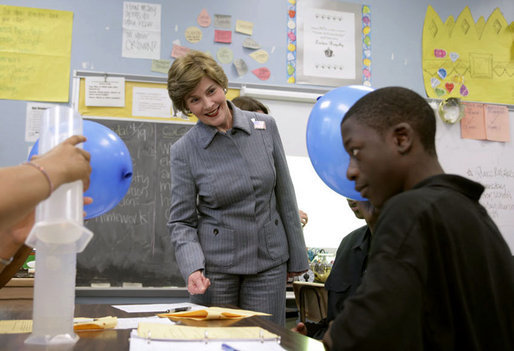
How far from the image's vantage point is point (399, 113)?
0.81 metres

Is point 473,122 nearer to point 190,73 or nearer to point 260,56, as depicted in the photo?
point 260,56

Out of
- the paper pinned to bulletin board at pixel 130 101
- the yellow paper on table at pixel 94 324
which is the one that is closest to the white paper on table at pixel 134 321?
the yellow paper on table at pixel 94 324

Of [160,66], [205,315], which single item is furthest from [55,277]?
[160,66]

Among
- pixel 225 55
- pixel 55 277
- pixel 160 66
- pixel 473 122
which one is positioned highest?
pixel 225 55

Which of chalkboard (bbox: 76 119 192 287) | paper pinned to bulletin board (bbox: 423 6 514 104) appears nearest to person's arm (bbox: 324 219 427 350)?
chalkboard (bbox: 76 119 192 287)

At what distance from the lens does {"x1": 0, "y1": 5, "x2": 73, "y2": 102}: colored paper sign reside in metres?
2.95

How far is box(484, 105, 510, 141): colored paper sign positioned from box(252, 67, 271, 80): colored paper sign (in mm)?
1540

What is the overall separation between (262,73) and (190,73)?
1.61 metres

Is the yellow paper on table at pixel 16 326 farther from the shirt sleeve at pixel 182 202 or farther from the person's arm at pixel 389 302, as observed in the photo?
the person's arm at pixel 389 302

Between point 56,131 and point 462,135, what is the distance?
3115mm

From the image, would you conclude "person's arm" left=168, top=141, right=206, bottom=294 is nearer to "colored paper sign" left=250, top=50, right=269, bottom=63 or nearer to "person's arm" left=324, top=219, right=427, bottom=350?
"person's arm" left=324, top=219, right=427, bottom=350

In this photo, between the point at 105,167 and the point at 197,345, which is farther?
the point at 105,167

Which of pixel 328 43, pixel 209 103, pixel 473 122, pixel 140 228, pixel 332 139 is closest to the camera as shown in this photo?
pixel 332 139

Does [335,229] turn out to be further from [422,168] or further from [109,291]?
[422,168]
